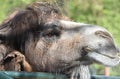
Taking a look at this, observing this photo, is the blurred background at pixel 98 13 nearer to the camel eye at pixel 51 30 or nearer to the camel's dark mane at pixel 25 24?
the camel's dark mane at pixel 25 24

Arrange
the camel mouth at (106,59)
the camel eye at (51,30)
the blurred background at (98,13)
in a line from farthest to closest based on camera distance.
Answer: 1. the blurred background at (98,13)
2. the camel eye at (51,30)
3. the camel mouth at (106,59)

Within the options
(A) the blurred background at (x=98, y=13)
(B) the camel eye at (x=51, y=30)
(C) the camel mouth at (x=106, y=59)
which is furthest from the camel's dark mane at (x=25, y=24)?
(A) the blurred background at (x=98, y=13)

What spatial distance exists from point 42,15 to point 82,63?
60 cm

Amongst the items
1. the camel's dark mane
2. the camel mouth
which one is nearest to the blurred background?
the camel's dark mane

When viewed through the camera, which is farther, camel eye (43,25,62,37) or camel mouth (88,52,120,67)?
camel eye (43,25,62,37)

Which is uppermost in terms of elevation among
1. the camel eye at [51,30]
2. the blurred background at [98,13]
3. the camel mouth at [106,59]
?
the blurred background at [98,13]

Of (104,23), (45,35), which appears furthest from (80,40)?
(104,23)

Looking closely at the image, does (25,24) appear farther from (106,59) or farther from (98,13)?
(98,13)

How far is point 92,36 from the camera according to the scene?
4.04 m

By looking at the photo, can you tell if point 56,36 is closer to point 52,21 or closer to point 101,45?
point 52,21

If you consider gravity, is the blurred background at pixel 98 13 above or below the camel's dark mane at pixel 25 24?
above

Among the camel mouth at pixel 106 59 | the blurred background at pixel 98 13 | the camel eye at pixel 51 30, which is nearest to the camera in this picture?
the camel mouth at pixel 106 59

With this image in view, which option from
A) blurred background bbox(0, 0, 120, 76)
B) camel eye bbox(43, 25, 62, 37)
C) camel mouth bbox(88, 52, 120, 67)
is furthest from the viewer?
blurred background bbox(0, 0, 120, 76)

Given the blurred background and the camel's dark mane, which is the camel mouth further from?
the blurred background
